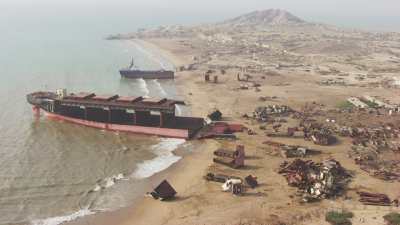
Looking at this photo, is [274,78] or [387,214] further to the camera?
[274,78]

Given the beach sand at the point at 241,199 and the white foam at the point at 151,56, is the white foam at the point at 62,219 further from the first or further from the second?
the white foam at the point at 151,56

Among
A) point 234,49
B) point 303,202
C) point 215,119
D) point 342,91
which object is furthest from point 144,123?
point 234,49

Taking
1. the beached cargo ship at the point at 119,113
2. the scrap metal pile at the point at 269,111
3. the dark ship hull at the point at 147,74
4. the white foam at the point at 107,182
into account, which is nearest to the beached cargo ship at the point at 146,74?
the dark ship hull at the point at 147,74

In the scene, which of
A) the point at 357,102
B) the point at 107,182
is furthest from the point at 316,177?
the point at 357,102

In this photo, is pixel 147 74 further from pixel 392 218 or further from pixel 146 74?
pixel 392 218

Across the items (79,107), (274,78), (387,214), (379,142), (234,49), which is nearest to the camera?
(387,214)

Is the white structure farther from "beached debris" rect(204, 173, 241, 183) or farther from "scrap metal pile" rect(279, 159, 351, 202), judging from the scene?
"beached debris" rect(204, 173, 241, 183)

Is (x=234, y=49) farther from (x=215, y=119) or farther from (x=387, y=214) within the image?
(x=387, y=214)
